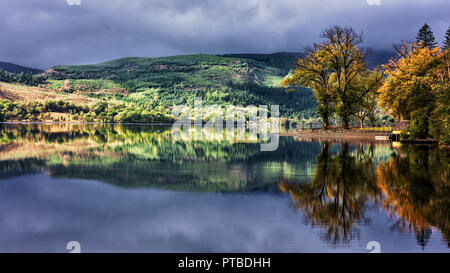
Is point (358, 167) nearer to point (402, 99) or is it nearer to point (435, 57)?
point (402, 99)

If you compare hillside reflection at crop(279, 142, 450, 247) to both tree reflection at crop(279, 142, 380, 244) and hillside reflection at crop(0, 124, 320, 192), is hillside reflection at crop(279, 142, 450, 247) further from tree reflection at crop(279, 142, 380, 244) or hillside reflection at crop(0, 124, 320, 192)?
hillside reflection at crop(0, 124, 320, 192)

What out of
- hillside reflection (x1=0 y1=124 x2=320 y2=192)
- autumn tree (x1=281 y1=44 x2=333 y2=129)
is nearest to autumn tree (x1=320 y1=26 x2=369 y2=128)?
autumn tree (x1=281 y1=44 x2=333 y2=129)

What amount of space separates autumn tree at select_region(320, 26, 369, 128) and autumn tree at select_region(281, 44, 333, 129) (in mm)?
1052

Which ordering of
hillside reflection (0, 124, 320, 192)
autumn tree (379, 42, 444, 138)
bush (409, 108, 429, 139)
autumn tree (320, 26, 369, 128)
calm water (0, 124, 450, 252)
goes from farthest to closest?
autumn tree (320, 26, 369, 128)
autumn tree (379, 42, 444, 138)
bush (409, 108, 429, 139)
hillside reflection (0, 124, 320, 192)
calm water (0, 124, 450, 252)

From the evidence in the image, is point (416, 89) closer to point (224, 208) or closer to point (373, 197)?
point (373, 197)

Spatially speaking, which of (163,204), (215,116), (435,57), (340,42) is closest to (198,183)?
(163,204)

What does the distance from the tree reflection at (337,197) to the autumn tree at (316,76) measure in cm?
3549

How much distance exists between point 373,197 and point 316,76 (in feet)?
148

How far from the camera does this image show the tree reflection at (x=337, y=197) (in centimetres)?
982

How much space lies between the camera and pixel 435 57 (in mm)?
42281

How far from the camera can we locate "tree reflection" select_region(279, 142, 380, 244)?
32.2 ft

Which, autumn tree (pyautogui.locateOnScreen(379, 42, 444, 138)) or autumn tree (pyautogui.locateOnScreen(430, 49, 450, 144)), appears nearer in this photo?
autumn tree (pyautogui.locateOnScreen(430, 49, 450, 144))

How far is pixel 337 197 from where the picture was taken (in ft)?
42.8

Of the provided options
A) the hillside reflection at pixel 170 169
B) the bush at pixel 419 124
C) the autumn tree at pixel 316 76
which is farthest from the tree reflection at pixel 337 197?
the autumn tree at pixel 316 76
